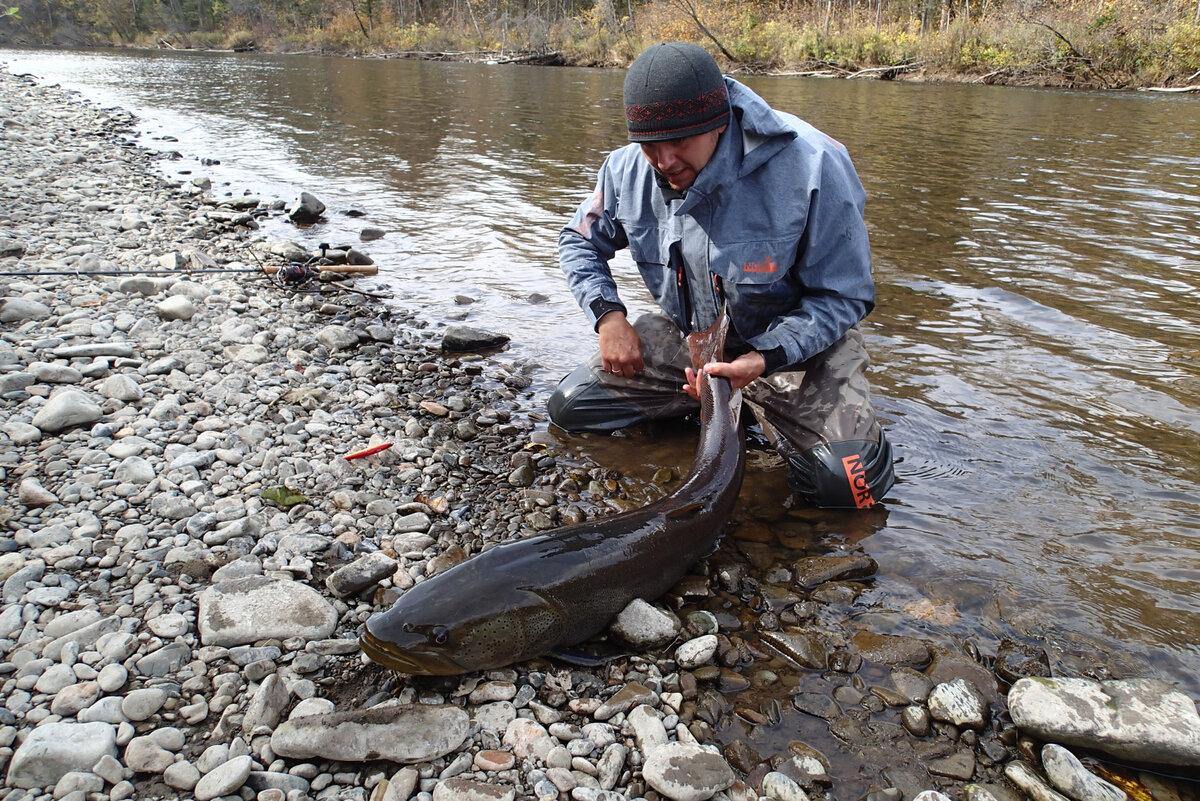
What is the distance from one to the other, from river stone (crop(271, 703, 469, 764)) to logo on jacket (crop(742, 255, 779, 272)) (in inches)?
94.8

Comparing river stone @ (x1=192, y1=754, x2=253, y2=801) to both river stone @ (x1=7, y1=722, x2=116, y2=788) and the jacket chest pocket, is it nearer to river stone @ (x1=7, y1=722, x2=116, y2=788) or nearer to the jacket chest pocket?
river stone @ (x1=7, y1=722, x2=116, y2=788)

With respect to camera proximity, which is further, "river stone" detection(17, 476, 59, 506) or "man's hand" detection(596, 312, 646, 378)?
"man's hand" detection(596, 312, 646, 378)

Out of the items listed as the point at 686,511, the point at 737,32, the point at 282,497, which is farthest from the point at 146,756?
the point at 737,32

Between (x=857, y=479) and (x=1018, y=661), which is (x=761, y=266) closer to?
(x=857, y=479)

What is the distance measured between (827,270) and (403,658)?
2.55 m

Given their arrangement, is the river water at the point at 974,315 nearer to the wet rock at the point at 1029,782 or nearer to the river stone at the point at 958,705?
the river stone at the point at 958,705

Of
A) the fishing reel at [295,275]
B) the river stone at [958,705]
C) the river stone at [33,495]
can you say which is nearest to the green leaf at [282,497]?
the river stone at [33,495]

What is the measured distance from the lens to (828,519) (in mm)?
3629

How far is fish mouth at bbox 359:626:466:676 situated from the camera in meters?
2.39

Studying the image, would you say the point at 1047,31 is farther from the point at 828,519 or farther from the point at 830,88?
the point at 828,519

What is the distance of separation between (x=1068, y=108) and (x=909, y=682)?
22.1 meters

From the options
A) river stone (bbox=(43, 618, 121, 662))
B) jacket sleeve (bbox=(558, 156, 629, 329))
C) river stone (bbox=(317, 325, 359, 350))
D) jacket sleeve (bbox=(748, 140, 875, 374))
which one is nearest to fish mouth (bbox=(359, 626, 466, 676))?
river stone (bbox=(43, 618, 121, 662))

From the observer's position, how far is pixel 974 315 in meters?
6.13

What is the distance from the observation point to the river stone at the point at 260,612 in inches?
101
